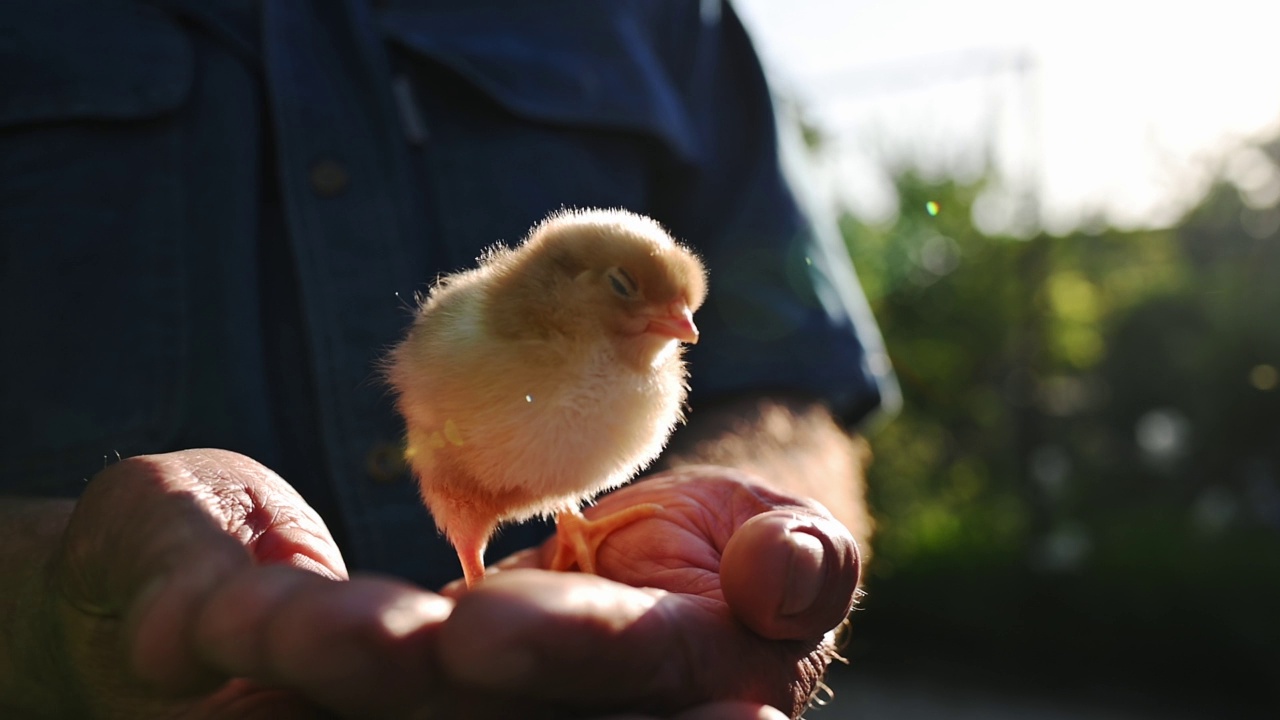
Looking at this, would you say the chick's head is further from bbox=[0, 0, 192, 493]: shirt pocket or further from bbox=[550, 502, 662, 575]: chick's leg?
bbox=[0, 0, 192, 493]: shirt pocket

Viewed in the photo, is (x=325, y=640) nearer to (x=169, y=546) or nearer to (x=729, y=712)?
(x=169, y=546)

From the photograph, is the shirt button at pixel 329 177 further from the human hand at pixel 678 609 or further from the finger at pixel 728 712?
the finger at pixel 728 712

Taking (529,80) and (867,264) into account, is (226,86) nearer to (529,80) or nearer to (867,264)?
(529,80)

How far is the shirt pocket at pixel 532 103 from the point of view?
225 centimetres

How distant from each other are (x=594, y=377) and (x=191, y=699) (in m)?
0.64

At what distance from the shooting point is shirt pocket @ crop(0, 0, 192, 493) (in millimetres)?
1915

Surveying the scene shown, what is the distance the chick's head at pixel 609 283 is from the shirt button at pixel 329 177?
71cm

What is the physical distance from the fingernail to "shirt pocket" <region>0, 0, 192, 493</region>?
1.22m

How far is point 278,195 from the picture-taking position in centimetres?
213

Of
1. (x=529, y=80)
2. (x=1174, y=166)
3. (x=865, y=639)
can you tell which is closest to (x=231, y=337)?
(x=529, y=80)

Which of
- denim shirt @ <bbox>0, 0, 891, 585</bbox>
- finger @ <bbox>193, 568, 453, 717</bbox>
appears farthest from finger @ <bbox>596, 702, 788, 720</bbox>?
denim shirt @ <bbox>0, 0, 891, 585</bbox>

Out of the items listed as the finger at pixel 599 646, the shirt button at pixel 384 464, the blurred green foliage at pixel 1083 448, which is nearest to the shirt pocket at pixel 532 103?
the shirt button at pixel 384 464

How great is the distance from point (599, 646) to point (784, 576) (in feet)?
1.13

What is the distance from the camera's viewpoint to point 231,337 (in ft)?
6.66
